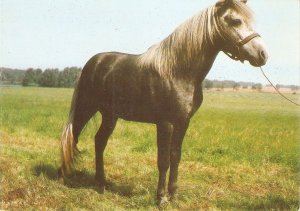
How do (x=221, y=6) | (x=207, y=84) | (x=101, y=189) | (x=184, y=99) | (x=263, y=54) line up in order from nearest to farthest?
(x=263, y=54) < (x=221, y=6) < (x=184, y=99) < (x=207, y=84) < (x=101, y=189)

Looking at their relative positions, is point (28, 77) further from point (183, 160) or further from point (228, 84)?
point (228, 84)

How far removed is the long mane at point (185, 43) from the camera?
12.8 feet

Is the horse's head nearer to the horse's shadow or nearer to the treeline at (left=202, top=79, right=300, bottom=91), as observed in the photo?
the treeline at (left=202, top=79, right=300, bottom=91)

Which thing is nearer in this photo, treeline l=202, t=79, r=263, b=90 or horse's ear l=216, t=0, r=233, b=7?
horse's ear l=216, t=0, r=233, b=7

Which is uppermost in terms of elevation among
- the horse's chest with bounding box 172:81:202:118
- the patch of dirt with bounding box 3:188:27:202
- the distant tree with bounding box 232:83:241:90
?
the distant tree with bounding box 232:83:241:90

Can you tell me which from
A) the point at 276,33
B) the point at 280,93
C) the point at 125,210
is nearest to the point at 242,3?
the point at 276,33

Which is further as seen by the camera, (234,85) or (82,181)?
(82,181)

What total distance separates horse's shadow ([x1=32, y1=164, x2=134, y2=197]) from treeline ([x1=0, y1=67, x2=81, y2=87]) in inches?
40.5

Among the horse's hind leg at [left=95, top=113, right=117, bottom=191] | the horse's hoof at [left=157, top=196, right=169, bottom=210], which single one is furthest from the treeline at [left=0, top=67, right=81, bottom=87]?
the horse's hoof at [left=157, top=196, right=169, bottom=210]

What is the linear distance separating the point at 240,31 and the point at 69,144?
2154mm

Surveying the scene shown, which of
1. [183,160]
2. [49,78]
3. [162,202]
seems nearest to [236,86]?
[183,160]

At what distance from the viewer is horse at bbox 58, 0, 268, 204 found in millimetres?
3809

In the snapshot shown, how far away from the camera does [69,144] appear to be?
15.4ft

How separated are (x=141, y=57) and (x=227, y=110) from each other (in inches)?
90.9
